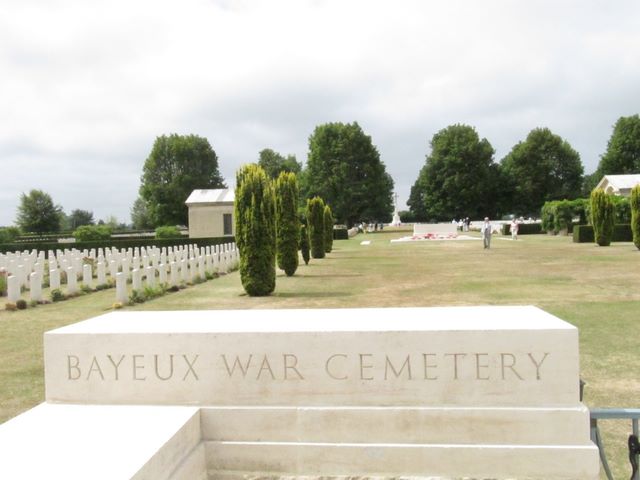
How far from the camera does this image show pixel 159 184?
2121 inches

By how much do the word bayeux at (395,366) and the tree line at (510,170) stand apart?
52.7 meters

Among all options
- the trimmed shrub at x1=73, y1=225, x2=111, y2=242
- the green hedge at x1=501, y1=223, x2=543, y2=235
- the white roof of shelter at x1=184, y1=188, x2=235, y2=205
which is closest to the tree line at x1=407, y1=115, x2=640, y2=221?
the green hedge at x1=501, y1=223, x2=543, y2=235

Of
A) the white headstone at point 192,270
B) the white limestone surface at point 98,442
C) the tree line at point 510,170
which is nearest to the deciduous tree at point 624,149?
the tree line at point 510,170

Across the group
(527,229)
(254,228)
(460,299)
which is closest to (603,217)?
(527,229)

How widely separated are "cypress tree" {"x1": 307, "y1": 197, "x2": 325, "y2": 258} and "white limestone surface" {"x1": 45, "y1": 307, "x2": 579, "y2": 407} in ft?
64.9

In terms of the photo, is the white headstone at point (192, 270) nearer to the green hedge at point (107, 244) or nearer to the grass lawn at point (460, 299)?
the grass lawn at point (460, 299)

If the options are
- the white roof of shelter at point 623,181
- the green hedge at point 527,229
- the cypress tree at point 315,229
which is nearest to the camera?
the cypress tree at point 315,229

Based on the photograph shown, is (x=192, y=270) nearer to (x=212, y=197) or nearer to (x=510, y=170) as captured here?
(x=212, y=197)

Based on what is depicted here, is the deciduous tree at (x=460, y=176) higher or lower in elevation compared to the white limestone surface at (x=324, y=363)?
higher

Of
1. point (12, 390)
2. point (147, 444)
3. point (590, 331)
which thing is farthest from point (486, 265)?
point (147, 444)

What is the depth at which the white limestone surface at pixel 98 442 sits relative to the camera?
2.34 m

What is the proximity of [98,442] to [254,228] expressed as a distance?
9093 millimetres

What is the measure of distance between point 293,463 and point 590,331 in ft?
18.2

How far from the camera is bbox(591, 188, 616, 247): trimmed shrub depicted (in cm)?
2473
